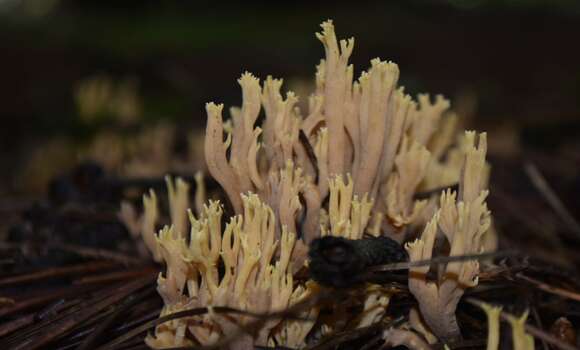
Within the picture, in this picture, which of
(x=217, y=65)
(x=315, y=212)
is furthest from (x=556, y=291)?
(x=217, y=65)

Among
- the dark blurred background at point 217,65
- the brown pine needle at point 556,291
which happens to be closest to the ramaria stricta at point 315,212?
the brown pine needle at point 556,291

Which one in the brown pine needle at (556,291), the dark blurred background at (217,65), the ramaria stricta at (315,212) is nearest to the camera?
the ramaria stricta at (315,212)

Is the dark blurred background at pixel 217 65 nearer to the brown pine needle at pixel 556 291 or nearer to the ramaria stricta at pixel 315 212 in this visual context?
the ramaria stricta at pixel 315 212

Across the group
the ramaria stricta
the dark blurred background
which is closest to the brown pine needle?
the ramaria stricta

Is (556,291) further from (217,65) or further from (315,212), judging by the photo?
(217,65)

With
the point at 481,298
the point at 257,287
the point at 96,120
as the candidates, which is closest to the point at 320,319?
the point at 257,287

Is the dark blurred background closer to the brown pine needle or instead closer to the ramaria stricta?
the ramaria stricta
